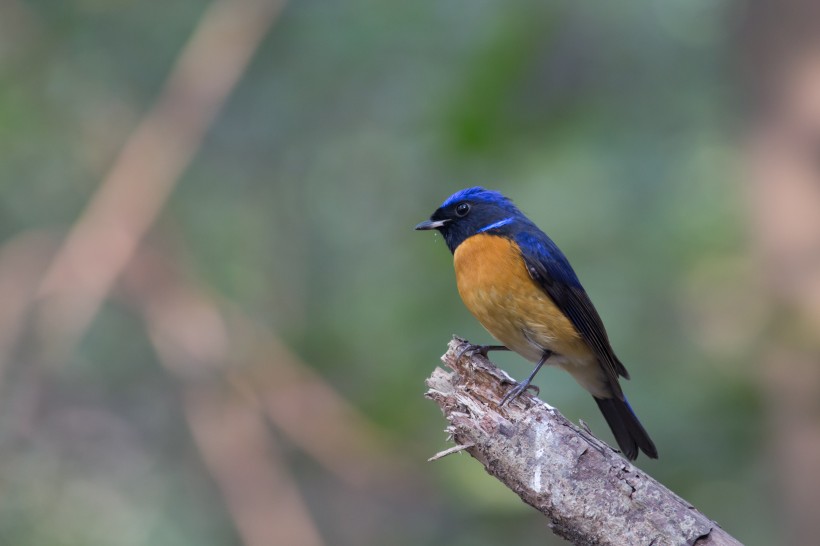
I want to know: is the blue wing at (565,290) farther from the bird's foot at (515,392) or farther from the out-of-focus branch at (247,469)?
the out-of-focus branch at (247,469)

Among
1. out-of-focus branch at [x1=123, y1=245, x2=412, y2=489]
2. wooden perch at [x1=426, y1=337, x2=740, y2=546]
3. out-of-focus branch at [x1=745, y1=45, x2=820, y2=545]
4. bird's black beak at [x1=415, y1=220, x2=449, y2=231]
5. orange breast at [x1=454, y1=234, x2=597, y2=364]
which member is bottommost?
out-of-focus branch at [x1=123, y1=245, x2=412, y2=489]

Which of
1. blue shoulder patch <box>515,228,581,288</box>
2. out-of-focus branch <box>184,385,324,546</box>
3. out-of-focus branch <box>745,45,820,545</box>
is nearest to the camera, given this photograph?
blue shoulder patch <box>515,228,581,288</box>

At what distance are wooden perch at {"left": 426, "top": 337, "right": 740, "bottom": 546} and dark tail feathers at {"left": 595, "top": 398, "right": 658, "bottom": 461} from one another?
125cm

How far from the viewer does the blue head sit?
4.64m

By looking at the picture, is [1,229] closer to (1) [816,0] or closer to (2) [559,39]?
(2) [559,39]

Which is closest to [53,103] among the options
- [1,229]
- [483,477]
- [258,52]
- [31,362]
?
[1,229]

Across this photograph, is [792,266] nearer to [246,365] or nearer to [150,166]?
[246,365]

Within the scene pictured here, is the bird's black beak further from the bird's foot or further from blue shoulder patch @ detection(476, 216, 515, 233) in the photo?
the bird's foot

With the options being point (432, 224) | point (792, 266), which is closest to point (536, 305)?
point (432, 224)

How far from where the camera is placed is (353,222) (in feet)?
31.6

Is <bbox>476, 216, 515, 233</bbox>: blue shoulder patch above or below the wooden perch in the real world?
above

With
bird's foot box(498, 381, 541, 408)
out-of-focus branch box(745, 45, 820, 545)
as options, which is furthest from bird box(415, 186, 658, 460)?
out-of-focus branch box(745, 45, 820, 545)

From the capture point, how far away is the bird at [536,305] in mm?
4250

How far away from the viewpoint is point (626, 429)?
14.9 ft
